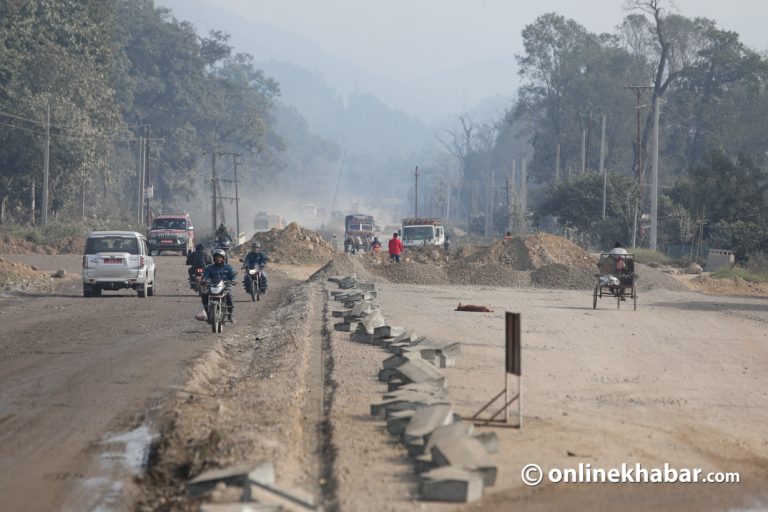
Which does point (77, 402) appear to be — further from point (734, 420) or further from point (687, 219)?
point (687, 219)

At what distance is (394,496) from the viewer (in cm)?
870

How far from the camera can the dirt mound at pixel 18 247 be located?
62.9 meters

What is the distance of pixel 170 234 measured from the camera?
6419 centimetres

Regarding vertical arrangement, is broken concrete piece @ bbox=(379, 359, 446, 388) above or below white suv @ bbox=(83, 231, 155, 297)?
below

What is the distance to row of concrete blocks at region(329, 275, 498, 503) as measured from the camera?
8.58m

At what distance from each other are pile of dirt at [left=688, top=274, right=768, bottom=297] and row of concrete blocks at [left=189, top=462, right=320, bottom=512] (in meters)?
34.7

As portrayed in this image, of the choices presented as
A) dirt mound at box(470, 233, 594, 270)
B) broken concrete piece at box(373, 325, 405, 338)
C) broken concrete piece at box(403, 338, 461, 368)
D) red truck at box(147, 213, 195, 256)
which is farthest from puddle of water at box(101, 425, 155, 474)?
red truck at box(147, 213, 195, 256)

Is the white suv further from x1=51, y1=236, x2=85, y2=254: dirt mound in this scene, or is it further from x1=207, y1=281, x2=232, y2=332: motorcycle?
x1=51, y1=236, x2=85, y2=254: dirt mound

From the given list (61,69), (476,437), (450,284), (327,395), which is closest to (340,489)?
(476,437)

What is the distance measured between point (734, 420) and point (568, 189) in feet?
236

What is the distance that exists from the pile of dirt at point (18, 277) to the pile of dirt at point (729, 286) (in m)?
22.6

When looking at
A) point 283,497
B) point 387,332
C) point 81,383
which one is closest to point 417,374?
point 81,383

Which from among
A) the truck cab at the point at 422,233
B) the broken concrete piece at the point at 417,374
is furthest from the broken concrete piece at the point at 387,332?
the truck cab at the point at 422,233

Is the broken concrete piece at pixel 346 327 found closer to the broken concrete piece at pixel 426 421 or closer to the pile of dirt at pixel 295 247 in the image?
the broken concrete piece at pixel 426 421
